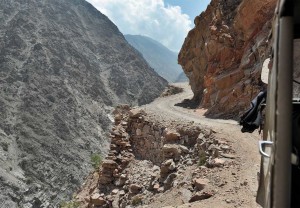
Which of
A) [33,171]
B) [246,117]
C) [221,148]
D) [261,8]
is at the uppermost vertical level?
[261,8]

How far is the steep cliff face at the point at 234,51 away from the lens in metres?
27.0

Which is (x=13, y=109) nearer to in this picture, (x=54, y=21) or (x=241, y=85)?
(x=54, y=21)

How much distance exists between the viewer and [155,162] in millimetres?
22469

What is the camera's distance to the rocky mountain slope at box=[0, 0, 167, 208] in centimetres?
8131

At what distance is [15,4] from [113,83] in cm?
4962

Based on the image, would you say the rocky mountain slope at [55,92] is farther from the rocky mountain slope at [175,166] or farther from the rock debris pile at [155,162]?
the rocky mountain slope at [175,166]

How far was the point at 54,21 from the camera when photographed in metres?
158

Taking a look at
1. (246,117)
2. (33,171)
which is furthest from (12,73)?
(246,117)

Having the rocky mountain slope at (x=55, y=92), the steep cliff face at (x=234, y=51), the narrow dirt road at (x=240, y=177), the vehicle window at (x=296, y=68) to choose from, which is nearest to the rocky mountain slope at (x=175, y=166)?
the narrow dirt road at (x=240, y=177)

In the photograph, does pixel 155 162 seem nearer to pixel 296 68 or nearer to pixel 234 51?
pixel 234 51

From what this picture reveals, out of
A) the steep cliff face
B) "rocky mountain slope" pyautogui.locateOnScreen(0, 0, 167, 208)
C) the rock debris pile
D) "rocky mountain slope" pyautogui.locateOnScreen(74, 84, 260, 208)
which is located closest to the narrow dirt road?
"rocky mountain slope" pyautogui.locateOnScreen(74, 84, 260, 208)

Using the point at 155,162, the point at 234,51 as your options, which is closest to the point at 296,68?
the point at 155,162

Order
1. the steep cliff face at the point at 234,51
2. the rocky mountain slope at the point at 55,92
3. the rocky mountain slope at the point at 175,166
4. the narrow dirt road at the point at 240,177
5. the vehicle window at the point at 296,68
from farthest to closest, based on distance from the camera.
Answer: the rocky mountain slope at the point at 55,92, the steep cliff face at the point at 234,51, the rocky mountain slope at the point at 175,166, the narrow dirt road at the point at 240,177, the vehicle window at the point at 296,68

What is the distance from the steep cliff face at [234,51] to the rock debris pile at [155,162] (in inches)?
263
